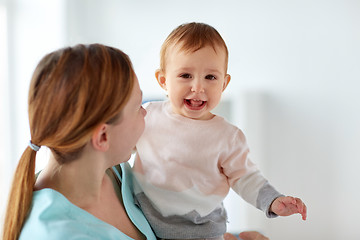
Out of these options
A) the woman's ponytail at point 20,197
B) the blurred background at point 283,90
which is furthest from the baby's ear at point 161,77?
the blurred background at point 283,90

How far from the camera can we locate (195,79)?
1.13m

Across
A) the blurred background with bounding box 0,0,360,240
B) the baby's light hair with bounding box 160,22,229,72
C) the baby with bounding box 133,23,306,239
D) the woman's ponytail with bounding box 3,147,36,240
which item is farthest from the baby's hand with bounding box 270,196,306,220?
the blurred background with bounding box 0,0,360,240

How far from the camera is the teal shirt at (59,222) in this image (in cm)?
95

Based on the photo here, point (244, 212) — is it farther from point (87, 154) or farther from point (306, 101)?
point (87, 154)

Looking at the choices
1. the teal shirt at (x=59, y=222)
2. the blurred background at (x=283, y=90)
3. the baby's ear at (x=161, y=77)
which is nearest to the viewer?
the teal shirt at (x=59, y=222)

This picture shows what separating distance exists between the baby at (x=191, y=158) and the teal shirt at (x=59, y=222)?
0.56ft

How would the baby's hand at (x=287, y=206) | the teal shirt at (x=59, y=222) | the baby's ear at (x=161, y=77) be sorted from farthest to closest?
the baby's ear at (x=161, y=77), the baby's hand at (x=287, y=206), the teal shirt at (x=59, y=222)

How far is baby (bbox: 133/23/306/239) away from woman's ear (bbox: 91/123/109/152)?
0.20 meters

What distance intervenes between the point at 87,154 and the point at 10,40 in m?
1.99

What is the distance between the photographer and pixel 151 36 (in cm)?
294

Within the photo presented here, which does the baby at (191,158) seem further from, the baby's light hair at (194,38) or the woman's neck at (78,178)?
the woman's neck at (78,178)

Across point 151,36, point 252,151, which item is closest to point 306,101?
point 252,151

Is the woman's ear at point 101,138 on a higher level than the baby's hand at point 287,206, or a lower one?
higher

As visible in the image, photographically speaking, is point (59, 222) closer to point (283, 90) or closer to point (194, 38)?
point (194, 38)
